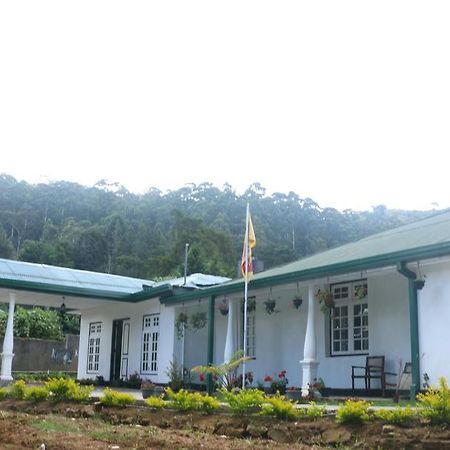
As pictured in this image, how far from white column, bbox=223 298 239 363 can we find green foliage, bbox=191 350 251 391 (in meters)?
0.78

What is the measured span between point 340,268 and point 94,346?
11.8m

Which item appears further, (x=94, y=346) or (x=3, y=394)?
(x=94, y=346)

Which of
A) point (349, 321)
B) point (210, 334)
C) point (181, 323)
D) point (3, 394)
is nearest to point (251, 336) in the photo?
point (210, 334)

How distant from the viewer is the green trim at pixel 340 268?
1005 cm

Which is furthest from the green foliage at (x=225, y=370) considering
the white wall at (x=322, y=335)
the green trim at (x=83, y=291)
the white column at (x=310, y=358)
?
the green trim at (x=83, y=291)

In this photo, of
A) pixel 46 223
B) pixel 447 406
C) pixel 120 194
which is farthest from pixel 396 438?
pixel 120 194

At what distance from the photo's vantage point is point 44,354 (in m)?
26.9

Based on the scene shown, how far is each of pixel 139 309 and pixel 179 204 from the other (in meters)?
33.1

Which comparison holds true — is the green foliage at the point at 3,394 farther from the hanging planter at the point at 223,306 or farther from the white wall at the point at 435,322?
the white wall at the point at 435,322

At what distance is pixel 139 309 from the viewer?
1897 cm

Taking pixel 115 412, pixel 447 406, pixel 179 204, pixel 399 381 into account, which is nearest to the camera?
pixel 447 406

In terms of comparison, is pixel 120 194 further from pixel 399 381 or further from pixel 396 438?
pixel 396 438

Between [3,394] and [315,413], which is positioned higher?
[315,413]

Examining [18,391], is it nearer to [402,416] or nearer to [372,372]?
[372,372]
